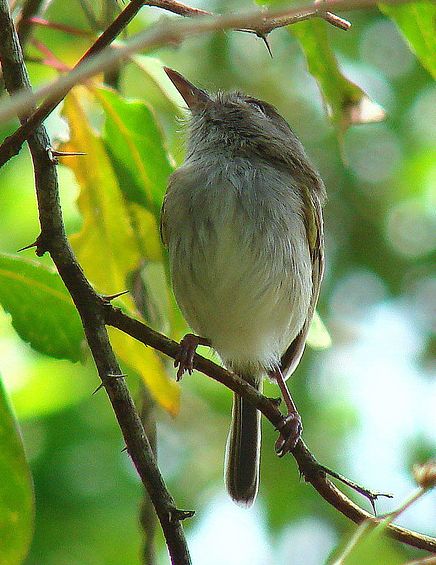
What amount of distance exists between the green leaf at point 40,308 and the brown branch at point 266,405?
1.20 ft

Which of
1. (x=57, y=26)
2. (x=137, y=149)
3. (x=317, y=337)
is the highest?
(x=57, y=26)

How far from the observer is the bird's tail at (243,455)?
4.03m

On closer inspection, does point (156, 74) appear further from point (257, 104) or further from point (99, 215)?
point (257, 104)

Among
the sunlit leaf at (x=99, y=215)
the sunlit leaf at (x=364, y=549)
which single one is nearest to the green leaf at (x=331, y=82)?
Result: the sunlit leaf at (x=99, y=215)

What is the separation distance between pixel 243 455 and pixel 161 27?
3219 mm

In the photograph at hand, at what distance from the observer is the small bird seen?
11.9 ft

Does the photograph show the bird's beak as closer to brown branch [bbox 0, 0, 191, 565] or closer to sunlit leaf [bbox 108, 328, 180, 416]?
sunlit leaf [bbox 108, 328, 180, 416]


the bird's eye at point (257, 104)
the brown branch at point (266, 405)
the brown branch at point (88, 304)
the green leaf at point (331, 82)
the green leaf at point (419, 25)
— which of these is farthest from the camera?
the bird's eye at point (257, 104)

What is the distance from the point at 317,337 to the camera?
10.8 feet

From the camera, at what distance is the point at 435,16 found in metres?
2.60

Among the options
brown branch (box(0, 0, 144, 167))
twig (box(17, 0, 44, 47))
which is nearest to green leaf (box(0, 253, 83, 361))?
brown branch (box(0, 0, 144, 167))

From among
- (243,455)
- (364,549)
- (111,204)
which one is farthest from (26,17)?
(364,549)

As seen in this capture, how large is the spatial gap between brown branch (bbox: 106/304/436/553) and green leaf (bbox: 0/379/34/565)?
363mm

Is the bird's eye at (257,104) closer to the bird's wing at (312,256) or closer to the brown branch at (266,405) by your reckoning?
the bird's wing at (312,256)
